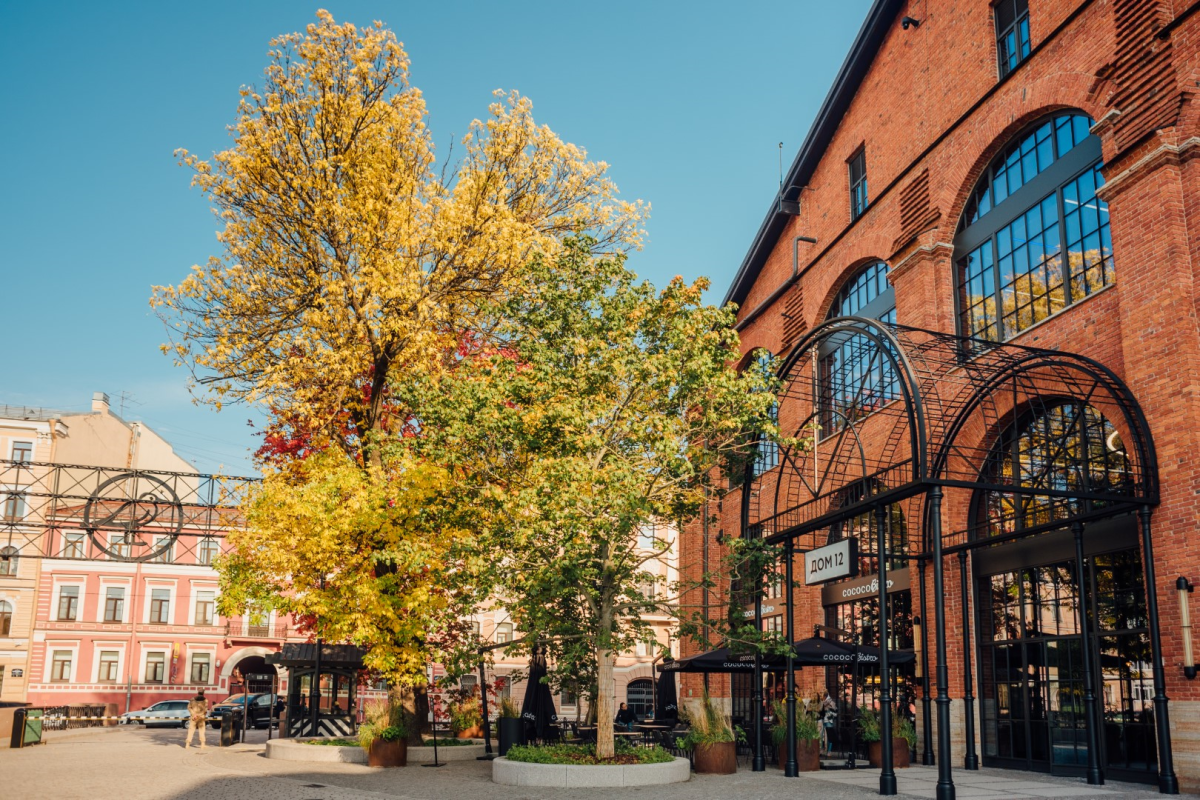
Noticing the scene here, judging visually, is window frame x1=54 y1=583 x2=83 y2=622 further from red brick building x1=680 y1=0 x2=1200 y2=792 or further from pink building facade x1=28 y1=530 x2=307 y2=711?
red brick building x1=680 y1=0 x2=1200 y2=792

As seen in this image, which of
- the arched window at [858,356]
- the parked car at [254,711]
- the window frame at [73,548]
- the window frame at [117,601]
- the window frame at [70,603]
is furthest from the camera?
the window frame at [73,548]

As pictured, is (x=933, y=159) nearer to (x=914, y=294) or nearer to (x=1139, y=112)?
(x=914, y=294)

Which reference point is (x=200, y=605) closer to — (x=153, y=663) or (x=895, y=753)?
(x=153, y=663)

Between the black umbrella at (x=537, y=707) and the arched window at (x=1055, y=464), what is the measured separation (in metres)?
9.38

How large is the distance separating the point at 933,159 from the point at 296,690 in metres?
22.2

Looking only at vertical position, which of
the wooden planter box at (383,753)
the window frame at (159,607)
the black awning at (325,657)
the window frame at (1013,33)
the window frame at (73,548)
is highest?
the window frame at (1013,33)

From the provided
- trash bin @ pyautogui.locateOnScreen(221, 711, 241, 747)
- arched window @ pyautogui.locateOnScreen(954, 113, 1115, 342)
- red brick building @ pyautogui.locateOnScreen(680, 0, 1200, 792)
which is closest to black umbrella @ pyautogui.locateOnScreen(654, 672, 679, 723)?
red brick building @ pyautogui.locateOnScreen(680, 0, 1200, 792)

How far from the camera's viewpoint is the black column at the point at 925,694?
1767cm

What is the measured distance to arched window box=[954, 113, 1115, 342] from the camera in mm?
16359

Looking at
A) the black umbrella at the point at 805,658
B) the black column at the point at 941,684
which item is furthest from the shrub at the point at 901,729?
the black column at the point at 941,684

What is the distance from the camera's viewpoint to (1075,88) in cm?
1675

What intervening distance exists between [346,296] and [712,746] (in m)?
11.4

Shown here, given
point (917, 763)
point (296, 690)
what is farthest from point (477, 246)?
point (296, 690)

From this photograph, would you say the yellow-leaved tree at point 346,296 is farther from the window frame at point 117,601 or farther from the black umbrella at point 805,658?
the window frame at point 117,601
